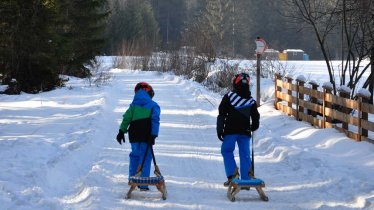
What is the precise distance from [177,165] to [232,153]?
2147mm

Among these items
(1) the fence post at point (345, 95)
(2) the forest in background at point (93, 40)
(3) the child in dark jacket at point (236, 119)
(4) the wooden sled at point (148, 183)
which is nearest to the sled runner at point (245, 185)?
(3) the child in dark jacket at point (236, 119)

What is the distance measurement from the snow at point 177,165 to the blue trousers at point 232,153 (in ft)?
1.08

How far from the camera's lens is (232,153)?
786 cm

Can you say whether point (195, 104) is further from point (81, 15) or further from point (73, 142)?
point (81, 15)

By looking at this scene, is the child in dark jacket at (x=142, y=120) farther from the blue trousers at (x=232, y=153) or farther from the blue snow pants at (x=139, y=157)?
the blue trousers at (x=232, y=153)

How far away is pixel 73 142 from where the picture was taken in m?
11.3

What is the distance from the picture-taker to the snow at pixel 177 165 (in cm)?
720

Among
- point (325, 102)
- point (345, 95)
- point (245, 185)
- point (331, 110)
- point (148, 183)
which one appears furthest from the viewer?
point (325, 102)

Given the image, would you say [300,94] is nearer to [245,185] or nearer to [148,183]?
[245,185]

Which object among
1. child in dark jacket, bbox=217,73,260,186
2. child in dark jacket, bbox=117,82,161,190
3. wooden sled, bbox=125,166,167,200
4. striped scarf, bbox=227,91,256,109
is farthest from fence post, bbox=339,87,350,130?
wooden sled, bbox=125,166,167,200

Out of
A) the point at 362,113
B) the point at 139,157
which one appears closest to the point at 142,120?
the point at 139,157

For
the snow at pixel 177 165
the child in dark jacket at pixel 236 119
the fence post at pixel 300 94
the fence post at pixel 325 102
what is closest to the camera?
the snow at pixel 177 165

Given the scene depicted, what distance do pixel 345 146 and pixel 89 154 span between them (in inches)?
201

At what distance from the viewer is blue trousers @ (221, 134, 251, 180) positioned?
780 cm
